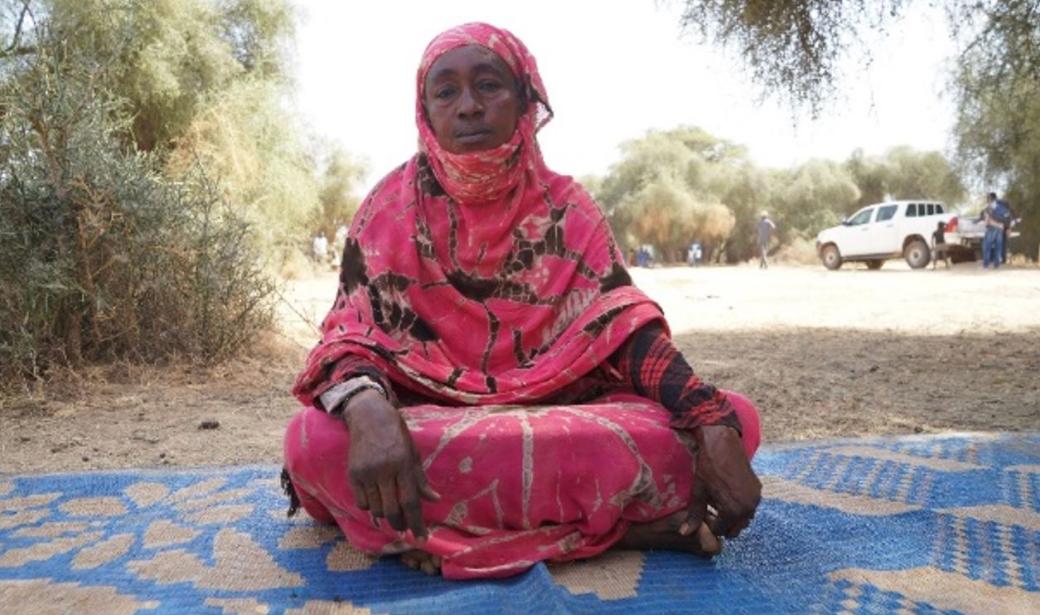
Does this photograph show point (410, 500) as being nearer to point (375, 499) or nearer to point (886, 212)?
point (375, 499)

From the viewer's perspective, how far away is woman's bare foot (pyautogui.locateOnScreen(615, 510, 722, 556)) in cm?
204

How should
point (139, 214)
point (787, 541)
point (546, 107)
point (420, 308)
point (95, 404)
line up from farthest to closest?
point (139, 214)
point (95, 404)
point (546, 107)
point (420, 308)
point (787, 541)

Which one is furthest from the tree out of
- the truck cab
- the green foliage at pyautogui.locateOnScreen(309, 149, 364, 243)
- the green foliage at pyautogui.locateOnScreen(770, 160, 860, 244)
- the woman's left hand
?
the green foliage at pyautogui.locateOnScreen(770, 160, 860, 244)

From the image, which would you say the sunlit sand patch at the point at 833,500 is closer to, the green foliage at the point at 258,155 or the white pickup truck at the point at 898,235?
the green foliage at the point at 258,155

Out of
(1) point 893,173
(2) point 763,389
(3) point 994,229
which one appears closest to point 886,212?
(3) point 994,229

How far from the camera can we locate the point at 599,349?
7.33ft

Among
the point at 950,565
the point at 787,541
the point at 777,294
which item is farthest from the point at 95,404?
the point at 777,294

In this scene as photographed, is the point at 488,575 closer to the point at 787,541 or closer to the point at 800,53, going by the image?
the point at 787,541

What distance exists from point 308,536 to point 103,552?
1.73 feet

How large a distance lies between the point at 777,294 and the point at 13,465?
445 inches

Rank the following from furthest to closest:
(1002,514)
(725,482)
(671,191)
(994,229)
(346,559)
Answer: (671,191) < (994,229) < (1002,514) < (346,559) < (725,482)

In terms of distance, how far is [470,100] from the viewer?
230 centimetres

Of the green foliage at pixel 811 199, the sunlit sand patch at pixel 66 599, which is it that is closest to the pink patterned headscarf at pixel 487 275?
the sunlit sand patch at pixel 66 599

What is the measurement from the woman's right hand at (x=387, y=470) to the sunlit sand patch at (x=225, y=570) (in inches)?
13.6
